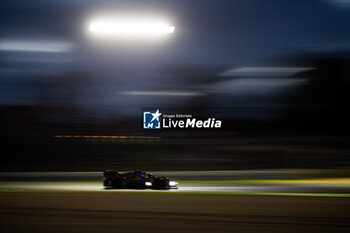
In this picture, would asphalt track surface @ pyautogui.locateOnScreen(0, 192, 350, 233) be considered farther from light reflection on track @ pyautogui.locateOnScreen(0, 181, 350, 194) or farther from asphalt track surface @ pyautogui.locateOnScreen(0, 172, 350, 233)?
light reflection on track @ pyautogui.locateOnScreen(0, 181, 350, 194)

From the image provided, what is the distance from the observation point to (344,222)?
19.7ft

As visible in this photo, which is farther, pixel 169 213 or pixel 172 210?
pixel 172 210

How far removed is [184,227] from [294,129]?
12.9m

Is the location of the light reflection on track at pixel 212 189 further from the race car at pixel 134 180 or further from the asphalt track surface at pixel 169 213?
the asphalt track surface at pixel 169 213

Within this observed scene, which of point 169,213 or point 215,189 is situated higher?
point 169,213

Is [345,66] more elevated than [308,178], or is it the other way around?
[345,66]

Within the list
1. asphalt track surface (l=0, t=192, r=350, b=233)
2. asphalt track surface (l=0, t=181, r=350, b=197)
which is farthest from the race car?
asphalt track surface (l=0, t=192, r=350, b=233)

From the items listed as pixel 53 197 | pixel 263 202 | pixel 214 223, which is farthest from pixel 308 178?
pixel 53 197

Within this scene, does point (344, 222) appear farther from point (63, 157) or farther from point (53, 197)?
point (63, 157)

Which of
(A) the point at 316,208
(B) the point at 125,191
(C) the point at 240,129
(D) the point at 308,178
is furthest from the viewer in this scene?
(C) the point at 240,129

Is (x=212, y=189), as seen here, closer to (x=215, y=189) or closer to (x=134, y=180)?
(x=215, y=189)

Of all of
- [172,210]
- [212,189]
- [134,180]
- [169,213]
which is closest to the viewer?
[169,213]

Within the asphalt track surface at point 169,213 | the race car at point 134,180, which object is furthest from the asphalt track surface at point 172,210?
the race car at point 134,180

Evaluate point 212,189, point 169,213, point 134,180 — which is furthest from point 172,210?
point 212,189
